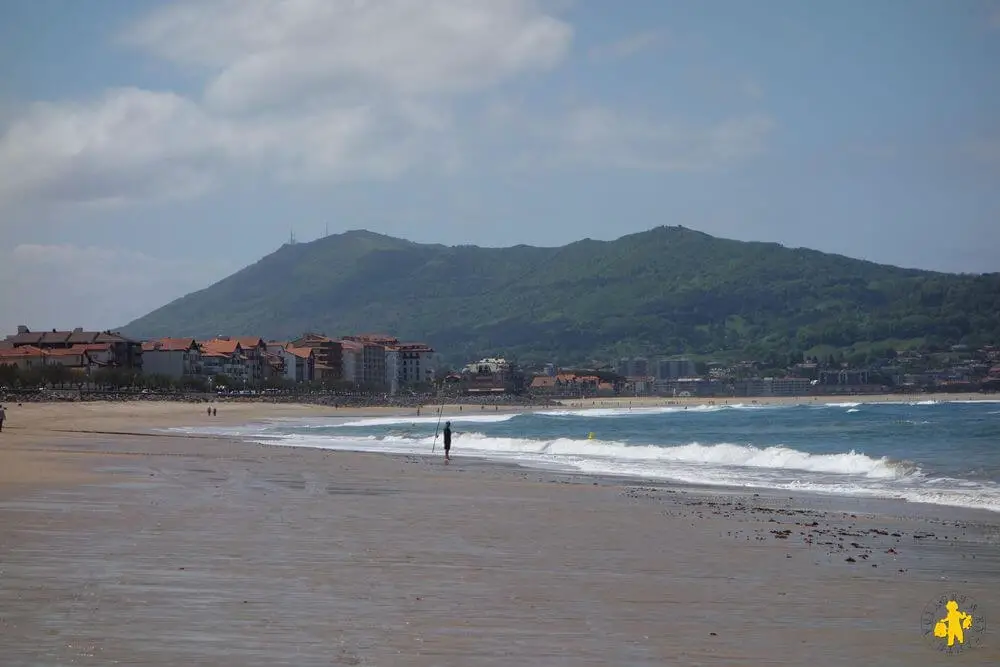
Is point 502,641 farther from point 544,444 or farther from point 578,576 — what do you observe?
point 544,444

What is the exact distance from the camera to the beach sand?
823 cm

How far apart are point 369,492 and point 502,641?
498 inches

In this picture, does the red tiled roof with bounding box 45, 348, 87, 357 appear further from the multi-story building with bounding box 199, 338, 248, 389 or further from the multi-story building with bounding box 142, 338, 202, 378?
the multi-story building with bounding box 199, 338, 248, 389

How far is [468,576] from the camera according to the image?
36.8ft

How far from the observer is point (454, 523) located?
52.1 ft

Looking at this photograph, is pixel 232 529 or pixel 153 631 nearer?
pixel 153 631

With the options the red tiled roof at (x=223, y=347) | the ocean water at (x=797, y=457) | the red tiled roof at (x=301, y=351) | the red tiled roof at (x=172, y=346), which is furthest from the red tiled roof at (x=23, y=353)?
the ocean water at (x=797, y=457)

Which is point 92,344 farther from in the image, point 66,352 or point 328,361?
point 328,361

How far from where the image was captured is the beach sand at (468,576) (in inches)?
324

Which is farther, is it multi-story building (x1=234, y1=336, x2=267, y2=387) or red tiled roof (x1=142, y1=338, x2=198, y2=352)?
multi-story building (x1=234, y1=336, x2=267, y2=387)

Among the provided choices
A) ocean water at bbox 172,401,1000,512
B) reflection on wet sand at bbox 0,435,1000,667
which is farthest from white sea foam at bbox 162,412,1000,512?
reflection on wet sand at bbox 0,435,1000,667

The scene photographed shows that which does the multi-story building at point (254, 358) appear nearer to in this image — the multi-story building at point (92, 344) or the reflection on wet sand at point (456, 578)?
the multi-story building at point (92, 344)

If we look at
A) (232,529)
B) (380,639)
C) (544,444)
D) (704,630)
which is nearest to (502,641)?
(380,639)

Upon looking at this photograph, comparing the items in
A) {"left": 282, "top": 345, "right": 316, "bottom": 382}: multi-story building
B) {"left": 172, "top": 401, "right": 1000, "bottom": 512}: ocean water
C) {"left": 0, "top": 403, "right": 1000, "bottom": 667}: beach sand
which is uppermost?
{"left": 282, "top": 345, "right": 316, "bottom": 382}: multi-story building
